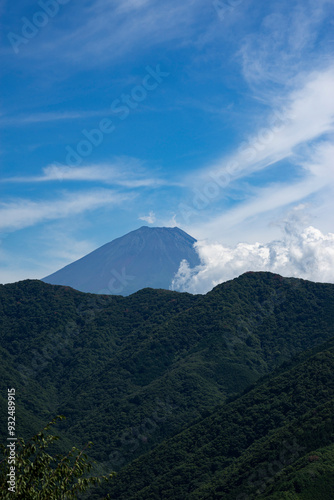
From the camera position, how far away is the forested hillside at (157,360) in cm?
5603

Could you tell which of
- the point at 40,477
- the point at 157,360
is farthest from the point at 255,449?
the point at 157,360

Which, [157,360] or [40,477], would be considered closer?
[40,477]

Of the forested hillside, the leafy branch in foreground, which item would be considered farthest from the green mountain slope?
the leafy branch in foreground

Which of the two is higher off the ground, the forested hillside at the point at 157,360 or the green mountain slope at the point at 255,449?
the forested hillside at the point at 157,360

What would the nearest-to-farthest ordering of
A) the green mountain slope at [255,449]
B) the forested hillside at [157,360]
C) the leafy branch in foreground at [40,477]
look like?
the leafy branch in foreground at [40,477], the green mountain slope at [255,449], the forested hillside at [157,360]

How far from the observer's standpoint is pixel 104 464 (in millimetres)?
61812

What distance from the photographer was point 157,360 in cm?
8688

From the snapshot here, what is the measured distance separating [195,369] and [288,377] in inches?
872

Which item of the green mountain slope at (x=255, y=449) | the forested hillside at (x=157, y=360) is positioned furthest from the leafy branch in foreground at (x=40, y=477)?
the forested hillside at (x=157, y=360)

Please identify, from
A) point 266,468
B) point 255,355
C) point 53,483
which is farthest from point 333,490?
point 255,355

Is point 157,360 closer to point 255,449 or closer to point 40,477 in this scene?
point 255,449

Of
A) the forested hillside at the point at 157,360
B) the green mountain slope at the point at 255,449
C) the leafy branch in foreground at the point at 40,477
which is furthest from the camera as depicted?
the forested hillside at the point at 157,360

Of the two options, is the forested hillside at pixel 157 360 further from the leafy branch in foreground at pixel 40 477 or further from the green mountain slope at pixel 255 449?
the leafy branch in foreground at pixel 40 477

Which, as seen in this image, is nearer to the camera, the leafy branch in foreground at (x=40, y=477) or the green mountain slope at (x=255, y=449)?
the leafy branch in foreground at (x=40, y=477)
